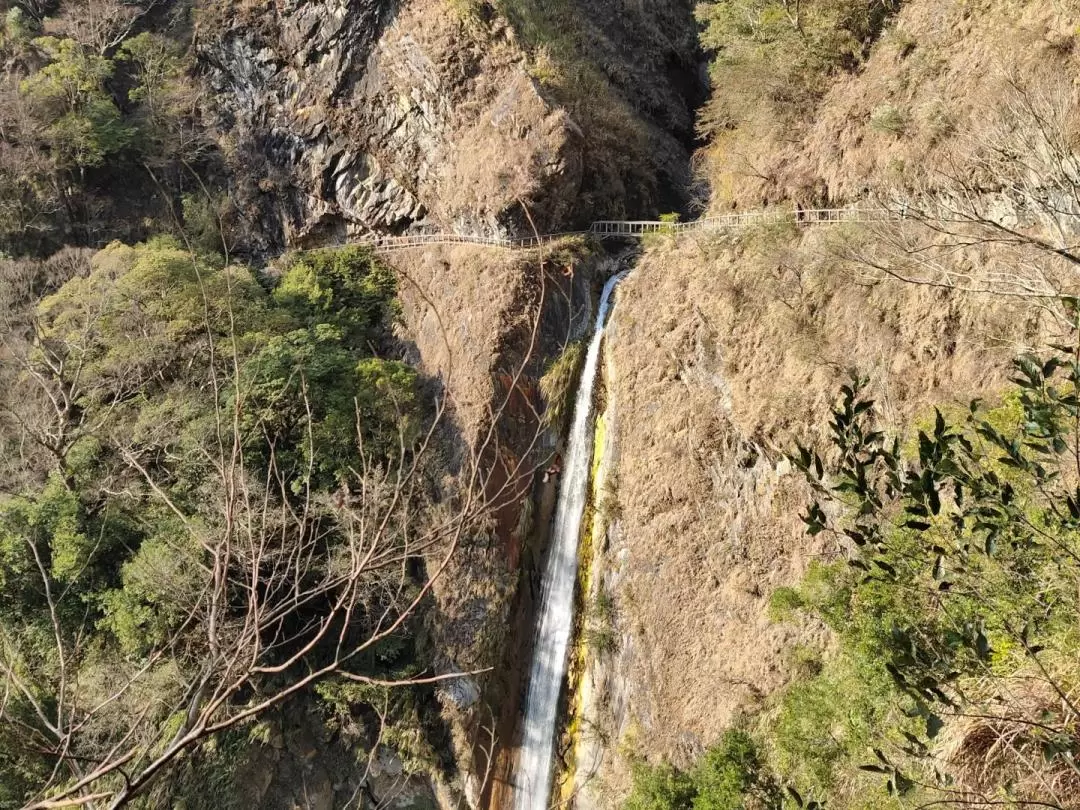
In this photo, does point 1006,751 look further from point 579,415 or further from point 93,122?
point 93,122

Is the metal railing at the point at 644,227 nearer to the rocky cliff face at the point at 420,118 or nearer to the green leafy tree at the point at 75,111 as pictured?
the rocky cliff face at the point at 420,118

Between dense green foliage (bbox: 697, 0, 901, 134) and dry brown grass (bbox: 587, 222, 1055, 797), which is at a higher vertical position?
dense green foliage (bbox: 697, 0, 901, 134)

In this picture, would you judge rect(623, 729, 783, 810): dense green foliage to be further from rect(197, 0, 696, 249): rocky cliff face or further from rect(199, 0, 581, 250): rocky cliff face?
rect(199, 0, 581, 250): rocky cliff face

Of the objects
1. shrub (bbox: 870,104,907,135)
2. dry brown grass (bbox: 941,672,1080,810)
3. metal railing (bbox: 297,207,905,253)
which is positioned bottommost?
dry brown grass (bbox: 941,672,1080,810)

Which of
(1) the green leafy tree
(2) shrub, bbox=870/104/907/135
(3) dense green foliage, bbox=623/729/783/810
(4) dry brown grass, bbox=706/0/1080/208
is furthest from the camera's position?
(1) the green leafy tree

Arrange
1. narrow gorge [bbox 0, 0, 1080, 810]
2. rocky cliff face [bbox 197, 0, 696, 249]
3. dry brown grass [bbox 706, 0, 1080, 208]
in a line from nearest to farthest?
narrow gorge [bbox 0, 0, 1080, 810] < dry brown grass [bbox 706, 0, 1080, 208] < rocky cliff face [bbox 197, 0, 696, 249]

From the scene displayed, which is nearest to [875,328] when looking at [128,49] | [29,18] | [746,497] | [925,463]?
[746,497]

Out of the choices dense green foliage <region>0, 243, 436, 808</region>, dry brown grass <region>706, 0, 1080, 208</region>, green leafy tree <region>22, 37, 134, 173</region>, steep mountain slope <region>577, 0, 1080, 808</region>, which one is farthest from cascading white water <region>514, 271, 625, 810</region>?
green leafy tree <region>22, 37, 134, 173</region>

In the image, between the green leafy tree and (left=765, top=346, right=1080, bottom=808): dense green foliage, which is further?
the green leafy tree
